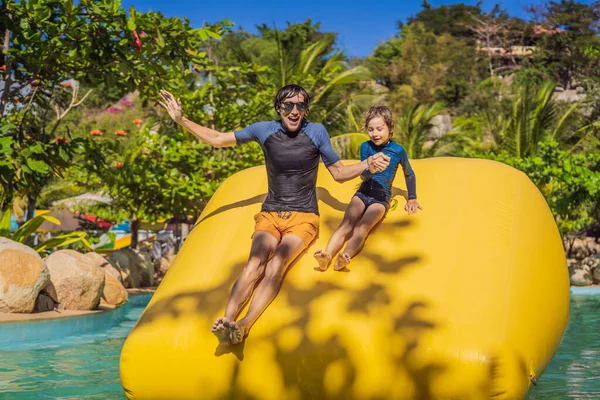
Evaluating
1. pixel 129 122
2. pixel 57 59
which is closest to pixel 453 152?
pixel 57 59

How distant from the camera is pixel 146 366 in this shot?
11.6ft

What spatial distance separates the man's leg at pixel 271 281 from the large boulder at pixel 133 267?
1000 centimetres

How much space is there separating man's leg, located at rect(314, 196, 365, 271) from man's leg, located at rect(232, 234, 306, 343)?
0.16 metres

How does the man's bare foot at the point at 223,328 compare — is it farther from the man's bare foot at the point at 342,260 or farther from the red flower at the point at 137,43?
the red flower at the point at 137,43

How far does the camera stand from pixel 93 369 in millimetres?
5520

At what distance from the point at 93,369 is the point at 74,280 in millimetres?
3400

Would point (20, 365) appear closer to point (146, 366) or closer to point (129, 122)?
point (146, 366)

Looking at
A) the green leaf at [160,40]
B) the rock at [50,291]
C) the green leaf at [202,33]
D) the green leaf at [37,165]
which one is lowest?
the rock at [50,291]

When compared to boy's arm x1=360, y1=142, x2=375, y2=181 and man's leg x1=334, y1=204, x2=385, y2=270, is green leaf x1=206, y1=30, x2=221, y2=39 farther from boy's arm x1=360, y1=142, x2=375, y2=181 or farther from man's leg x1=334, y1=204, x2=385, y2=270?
man's leg x1=334, y1=204, x2=385, y2=270

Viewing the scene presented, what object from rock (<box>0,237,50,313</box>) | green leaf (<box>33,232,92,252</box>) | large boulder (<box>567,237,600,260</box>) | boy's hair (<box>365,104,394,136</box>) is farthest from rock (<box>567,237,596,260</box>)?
boy's hair (<box>365,104,394,136</box>)

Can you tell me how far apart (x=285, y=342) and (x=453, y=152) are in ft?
65.9

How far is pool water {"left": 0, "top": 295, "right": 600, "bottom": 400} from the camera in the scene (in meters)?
4.57

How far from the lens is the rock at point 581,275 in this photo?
15484 mm

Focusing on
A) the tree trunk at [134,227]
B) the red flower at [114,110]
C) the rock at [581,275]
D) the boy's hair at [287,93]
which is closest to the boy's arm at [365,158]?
the boy's hair at [287,93]
